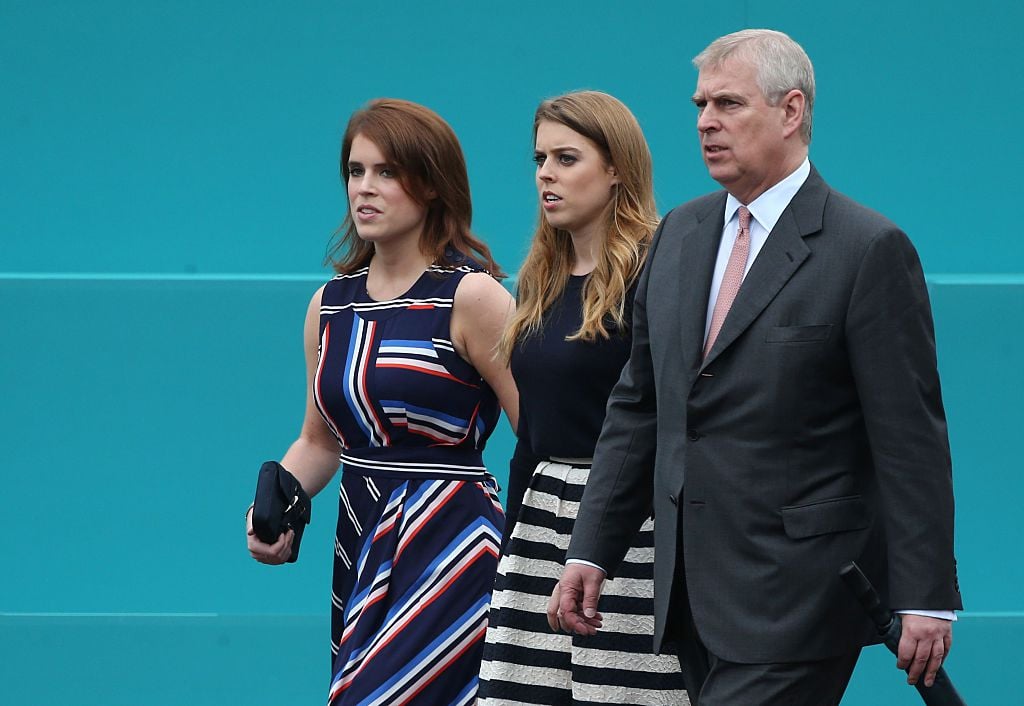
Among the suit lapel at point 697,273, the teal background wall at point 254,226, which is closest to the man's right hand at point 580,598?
the suit lapel at point 697,273

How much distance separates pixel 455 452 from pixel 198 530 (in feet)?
7.45

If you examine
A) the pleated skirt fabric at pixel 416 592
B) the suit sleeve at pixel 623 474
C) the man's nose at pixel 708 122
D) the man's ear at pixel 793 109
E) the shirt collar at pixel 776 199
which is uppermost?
the man's ear at pixel 793 109

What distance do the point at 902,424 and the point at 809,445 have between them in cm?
14

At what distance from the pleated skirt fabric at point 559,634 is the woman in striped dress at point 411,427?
19cm

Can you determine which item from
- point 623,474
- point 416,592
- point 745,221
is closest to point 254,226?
point 416,592

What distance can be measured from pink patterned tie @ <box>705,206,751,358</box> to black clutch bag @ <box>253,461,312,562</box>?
1050 millimetres

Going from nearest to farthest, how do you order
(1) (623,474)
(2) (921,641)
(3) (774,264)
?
(2) (921,641) < (3) (774,264) < (1) (623,474)

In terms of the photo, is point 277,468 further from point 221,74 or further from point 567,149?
point 221,74

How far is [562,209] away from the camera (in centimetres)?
314

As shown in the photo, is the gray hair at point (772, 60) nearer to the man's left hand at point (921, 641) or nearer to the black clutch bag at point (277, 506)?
the man's left hand at point (921, 641)

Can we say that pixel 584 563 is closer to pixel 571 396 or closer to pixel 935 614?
pixel 571 396

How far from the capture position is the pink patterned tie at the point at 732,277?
2.58m

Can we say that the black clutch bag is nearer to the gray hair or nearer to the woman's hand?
the woman's hand

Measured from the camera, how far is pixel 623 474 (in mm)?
2738
